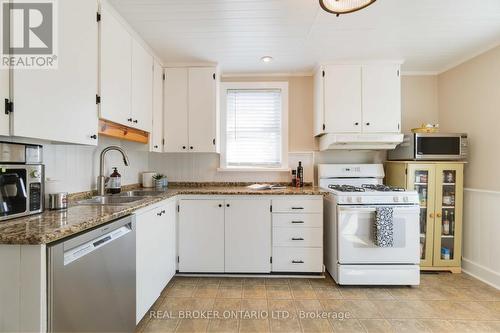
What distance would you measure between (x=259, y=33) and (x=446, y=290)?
3.02m

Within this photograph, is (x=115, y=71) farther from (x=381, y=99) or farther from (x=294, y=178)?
(x=381, y=99)

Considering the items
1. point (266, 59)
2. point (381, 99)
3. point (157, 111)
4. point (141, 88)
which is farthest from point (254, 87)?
point (381, 99)

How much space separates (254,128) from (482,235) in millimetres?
2768

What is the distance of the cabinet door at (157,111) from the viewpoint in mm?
2734

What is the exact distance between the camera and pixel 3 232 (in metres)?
1.03

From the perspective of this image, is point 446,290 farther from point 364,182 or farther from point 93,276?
point 93,276

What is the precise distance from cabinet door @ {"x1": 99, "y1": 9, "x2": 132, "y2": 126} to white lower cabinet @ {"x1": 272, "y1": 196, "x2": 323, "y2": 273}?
1.66 m

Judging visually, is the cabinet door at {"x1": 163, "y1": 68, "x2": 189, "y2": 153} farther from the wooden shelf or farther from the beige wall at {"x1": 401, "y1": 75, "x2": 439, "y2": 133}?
the beige wall at {"x1": 401, "y1": 75, "x2": 439, "y2": 133}

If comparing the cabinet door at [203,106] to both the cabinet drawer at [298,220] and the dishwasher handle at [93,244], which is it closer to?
the cabinet drawer at [298,220]

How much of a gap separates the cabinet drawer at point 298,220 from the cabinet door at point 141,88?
5.37 feet

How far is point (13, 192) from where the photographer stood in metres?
1.29

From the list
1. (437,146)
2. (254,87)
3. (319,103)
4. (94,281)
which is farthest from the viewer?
(254,87)

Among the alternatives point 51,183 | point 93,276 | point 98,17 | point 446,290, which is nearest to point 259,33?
point 98,17

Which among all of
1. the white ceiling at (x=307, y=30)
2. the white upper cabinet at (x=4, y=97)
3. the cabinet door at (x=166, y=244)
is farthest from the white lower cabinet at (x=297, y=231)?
the white upper cabinet at (x=4, y=97)
